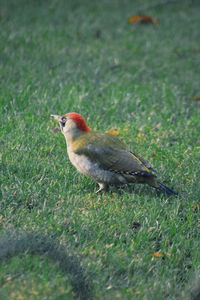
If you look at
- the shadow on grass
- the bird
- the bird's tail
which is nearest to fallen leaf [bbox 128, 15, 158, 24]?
the bird

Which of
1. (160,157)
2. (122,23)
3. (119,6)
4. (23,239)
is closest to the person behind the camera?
(23,239)

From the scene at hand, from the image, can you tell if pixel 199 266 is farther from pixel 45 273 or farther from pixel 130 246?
pixel 45 273

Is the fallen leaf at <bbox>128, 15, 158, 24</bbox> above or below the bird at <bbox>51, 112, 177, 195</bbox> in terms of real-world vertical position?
above

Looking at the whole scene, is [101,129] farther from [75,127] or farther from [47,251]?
[47,251]

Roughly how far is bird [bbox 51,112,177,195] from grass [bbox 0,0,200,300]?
5.4 inches

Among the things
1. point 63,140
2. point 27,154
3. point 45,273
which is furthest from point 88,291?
point 63,140

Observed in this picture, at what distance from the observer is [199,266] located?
14.1 feet

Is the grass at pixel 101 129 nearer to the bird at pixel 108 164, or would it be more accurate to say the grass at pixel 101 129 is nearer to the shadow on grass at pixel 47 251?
the shadow on grass at pixel 47 251

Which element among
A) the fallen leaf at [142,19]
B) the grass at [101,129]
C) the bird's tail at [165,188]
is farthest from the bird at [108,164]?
the fallen leaf at [142,19]

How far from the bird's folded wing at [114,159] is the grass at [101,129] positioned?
25 centimetres

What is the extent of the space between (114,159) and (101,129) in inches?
55.6

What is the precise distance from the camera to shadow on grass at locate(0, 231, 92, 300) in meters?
3.85

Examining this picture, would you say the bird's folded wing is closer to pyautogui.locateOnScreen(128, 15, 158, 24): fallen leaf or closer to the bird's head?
the bird's head

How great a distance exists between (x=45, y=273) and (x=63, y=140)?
2544mm
